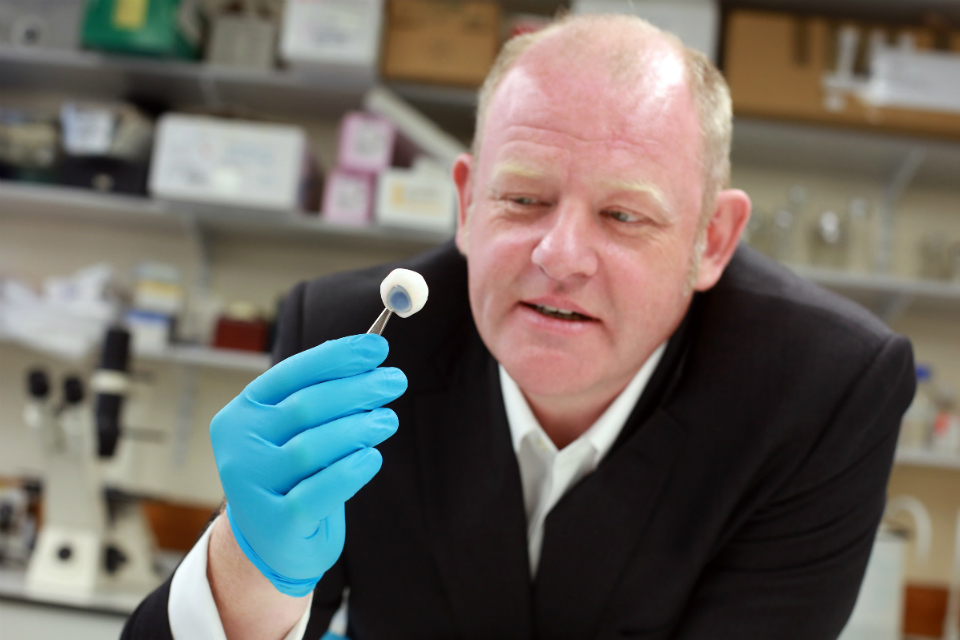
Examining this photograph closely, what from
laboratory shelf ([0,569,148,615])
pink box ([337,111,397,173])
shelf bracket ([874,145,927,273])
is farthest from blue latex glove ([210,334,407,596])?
shelf bracket ([874,145,927,273])

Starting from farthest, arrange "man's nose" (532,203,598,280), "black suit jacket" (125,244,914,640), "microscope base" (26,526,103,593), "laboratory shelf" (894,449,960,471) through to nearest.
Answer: "laboratory shelf" (894,449,960,471)
"microscope base" (26,526,103,593)
"black suit jacket" (125,244,914,640)
"man's nose" (532,203,598,280)

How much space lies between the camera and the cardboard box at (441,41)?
2014 mm

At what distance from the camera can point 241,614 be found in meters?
0.70

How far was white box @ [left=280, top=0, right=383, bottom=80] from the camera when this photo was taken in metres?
2.00

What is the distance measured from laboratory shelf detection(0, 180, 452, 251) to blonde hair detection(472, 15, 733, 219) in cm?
109

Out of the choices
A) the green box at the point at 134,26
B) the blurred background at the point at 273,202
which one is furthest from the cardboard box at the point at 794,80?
the green box at the point at 134,26

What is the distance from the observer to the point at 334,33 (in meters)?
2.01

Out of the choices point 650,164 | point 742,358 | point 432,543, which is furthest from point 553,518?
point 650,164

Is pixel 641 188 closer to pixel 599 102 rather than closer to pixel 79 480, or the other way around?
pixel 599 102

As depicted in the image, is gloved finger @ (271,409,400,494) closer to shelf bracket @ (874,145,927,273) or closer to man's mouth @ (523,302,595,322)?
man's mouth @ (523,302,595,322)

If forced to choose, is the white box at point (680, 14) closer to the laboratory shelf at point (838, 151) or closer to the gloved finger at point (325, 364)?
the laboratory shelf at point (838, 151)

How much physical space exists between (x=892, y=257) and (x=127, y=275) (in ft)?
7.64

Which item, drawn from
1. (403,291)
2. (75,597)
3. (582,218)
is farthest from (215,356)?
(403,291)

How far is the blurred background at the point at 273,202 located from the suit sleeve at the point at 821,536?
94 centimetres
